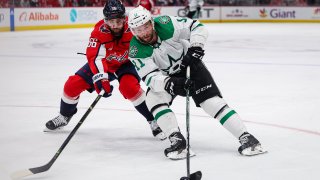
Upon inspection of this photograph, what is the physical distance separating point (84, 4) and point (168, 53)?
51.4 feet

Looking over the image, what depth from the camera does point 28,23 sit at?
17.3m

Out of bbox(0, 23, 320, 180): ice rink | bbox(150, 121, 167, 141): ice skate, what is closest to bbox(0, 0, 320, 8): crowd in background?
bbox(0, 23, 320, 180): ice rink

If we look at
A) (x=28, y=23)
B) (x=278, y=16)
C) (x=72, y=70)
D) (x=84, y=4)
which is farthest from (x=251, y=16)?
(x=72, y=70)

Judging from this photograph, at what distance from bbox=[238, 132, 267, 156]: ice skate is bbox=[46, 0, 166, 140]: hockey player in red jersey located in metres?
0.73

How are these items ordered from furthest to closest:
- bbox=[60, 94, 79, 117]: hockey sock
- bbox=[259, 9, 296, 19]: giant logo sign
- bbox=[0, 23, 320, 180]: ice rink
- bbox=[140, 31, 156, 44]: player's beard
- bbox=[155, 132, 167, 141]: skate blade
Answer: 1. bbox=[259, 9, 296, 19]: giant logo sign
2. bbox=[60, 94, 79, 117]: hockey sock
3. bbox=[155, 132, 167, 141]: skate blade
4. bbox=[140, 31, 156, 44]: player's beard
5. bbox=[0, 23, 320, 180]: ice rink

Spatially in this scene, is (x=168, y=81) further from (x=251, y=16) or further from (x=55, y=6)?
(x=251, y=16)

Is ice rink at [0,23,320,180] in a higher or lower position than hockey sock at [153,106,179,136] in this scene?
lower

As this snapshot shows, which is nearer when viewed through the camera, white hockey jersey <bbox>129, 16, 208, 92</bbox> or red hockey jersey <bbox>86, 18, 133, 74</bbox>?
white hockey jersey <bbox>129, 16, 208, 92</bbox>

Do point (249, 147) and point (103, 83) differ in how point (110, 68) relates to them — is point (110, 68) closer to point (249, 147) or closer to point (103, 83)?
point (103, 83)

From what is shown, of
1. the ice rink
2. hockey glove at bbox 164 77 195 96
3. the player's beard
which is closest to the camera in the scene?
the ice rink

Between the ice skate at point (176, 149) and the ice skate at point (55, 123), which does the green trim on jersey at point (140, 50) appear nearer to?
the ice skate at point (176, 149)

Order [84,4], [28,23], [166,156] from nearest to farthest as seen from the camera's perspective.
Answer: [166,156], [28,23], [84,4]

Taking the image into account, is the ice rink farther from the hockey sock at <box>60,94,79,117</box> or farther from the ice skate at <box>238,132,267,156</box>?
the hockey sock at <box>60,94,79,117</box>

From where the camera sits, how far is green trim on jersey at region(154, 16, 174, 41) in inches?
151
